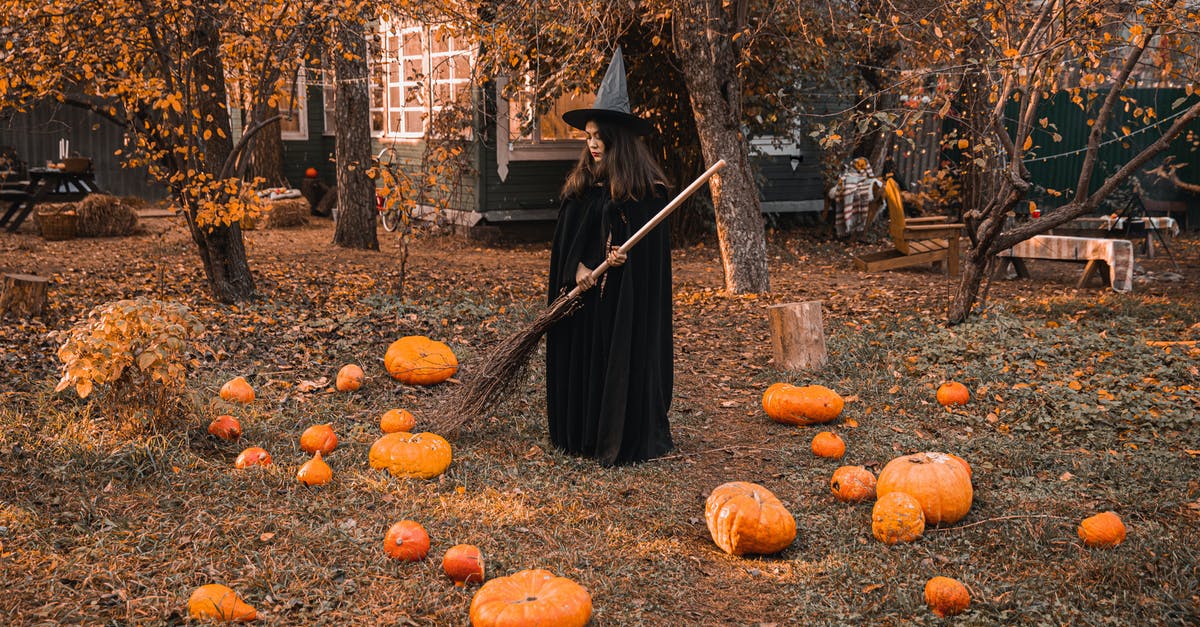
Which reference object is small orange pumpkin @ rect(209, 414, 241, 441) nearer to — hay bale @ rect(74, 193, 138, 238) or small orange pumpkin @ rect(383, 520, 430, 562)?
small orange pumpkin @ rect(383, 520, 430, 562)

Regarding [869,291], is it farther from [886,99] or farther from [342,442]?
[886,99]

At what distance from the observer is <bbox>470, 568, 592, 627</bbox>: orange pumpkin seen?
3582 mm

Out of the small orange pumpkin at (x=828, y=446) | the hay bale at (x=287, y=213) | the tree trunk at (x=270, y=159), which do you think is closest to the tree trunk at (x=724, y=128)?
the small orange pumpkin at (x=828, y=446)

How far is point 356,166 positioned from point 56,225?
4.55 metres

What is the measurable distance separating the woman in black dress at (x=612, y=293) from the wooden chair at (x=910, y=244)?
763 cm

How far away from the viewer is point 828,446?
5738 mm

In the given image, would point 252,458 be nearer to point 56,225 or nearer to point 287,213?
point 56,225

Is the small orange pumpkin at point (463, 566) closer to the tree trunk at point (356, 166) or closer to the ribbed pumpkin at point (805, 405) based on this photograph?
the ribbed pumpkin at point (805, 405)

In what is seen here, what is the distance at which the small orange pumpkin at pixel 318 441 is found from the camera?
5.48m

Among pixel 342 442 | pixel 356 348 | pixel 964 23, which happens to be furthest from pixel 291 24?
pixel 964 23

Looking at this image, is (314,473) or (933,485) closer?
(933,485)

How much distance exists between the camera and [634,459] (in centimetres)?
564

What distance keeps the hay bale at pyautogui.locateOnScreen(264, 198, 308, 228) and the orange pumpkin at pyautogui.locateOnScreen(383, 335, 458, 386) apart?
1098 cm

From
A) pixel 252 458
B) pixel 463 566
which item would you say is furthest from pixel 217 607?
pixel 252 458
